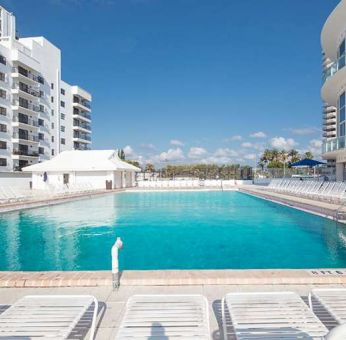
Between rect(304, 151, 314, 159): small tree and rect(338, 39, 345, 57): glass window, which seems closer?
rect(338, 39, 345, 57): glass window

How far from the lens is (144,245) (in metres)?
8.70

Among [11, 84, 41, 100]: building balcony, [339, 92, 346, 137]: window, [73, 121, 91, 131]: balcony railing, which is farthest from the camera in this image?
[73, 121, 91, 131]: balcony railing

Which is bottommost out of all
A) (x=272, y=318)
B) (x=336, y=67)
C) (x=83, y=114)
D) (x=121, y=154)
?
(x=272, y=318)

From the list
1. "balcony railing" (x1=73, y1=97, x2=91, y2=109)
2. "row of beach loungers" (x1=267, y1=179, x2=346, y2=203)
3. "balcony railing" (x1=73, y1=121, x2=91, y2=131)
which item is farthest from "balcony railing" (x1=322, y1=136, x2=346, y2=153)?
"balcony railing" (x1=73, y1=97, x2=91, y2=109)

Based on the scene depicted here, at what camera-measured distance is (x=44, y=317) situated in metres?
2.92

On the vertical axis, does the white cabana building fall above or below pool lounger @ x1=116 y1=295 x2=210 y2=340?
above

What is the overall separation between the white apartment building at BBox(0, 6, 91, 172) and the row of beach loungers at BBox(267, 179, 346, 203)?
29.3 metres

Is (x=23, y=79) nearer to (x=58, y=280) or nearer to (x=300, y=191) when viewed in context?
(x=300, y=191)

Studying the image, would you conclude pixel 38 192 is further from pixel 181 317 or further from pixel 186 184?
pixel 181 317

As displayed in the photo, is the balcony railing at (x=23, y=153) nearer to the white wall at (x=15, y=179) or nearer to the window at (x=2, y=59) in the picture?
the white wall at (x=15, y=179)

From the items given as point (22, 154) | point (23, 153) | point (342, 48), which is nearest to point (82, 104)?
point (23, 153)

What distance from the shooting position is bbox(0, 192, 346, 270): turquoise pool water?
23.3ft

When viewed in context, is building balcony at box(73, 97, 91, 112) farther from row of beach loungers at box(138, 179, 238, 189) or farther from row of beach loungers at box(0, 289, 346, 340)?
row of beach loungers at box(0, 289, 346, 340)

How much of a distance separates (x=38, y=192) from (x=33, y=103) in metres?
24.9
